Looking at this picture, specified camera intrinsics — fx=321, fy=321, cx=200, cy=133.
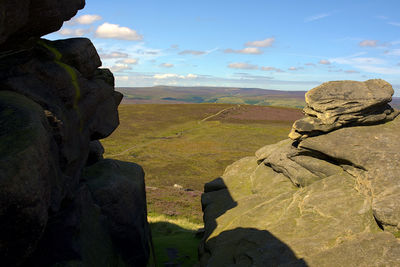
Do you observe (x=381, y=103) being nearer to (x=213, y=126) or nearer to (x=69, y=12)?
(x=69, y=12)

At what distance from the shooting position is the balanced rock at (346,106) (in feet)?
70.5

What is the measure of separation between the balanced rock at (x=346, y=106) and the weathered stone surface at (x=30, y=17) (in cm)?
1677

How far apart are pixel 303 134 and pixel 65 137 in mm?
16651

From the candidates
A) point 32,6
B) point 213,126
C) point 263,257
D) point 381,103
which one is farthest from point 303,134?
point 213,126

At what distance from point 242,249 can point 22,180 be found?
476 inches

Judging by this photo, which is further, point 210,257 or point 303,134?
point 303,134

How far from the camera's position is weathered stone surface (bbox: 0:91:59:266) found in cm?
906

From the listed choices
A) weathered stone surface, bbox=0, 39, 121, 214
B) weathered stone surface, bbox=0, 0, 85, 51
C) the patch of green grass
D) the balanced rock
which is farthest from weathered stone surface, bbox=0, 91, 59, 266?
the balanced rock

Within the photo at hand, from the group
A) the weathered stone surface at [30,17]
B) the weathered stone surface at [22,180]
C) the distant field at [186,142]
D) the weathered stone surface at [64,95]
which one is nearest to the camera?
the weathered stone surface at [22,180]

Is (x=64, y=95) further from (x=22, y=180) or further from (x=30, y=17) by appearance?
(x=22, y=180)

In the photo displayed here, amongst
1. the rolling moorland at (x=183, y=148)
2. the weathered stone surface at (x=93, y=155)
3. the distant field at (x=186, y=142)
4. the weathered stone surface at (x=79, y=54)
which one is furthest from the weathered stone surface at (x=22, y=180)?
the distant field at (x=186, y=142)

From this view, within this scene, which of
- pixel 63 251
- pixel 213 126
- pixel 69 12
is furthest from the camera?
pixel 213 126

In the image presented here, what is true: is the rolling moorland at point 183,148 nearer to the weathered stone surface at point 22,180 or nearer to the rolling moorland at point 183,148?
the rolling moorland at point 183,148

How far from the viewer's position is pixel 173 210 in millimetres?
38156
